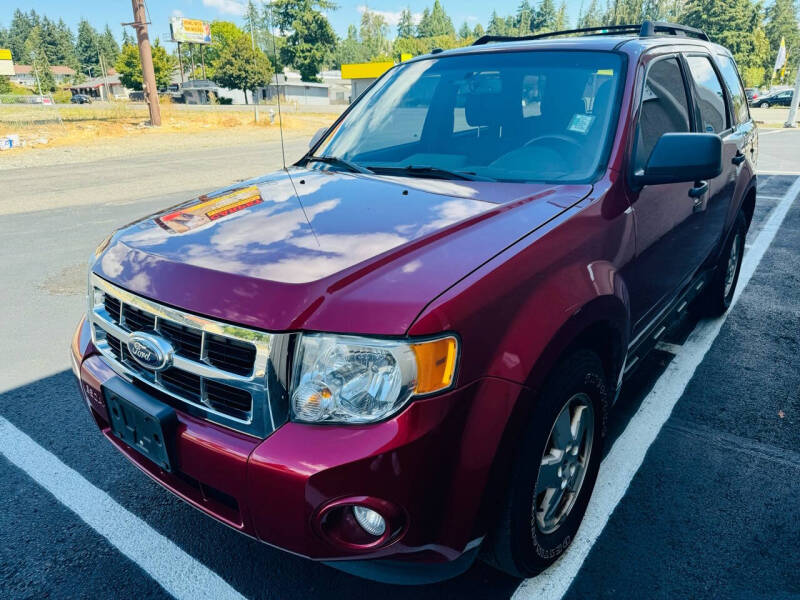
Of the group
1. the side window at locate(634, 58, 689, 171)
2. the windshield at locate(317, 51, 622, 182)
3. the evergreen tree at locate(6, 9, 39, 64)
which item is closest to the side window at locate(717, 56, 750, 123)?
the side window at locate(634, 58, 689, 171)

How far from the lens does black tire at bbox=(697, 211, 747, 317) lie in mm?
4172

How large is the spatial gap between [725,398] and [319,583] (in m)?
2.54

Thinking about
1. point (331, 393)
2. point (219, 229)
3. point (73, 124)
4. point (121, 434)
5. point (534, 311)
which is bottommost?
point (73, 124)

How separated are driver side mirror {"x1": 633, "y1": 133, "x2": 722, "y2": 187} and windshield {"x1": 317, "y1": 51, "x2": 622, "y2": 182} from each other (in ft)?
0.67

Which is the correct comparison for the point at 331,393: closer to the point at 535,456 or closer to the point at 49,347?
the point at 535,456

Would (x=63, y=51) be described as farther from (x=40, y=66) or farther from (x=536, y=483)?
(x=536, y=483)

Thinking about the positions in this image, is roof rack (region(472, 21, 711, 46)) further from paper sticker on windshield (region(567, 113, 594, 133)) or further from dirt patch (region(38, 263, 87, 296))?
dirt patch (region(38, 263, 87, 296))

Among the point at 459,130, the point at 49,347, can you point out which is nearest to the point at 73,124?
the point at 49,347

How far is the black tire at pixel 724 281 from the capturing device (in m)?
4.17

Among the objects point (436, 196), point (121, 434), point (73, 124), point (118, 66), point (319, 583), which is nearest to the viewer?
point (121, 434)

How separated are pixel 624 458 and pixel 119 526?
225cm

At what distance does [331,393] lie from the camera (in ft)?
5.22

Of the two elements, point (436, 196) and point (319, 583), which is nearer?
point (319, 583)

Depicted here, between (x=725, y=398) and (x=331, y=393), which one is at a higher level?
(x=331, y=393)
